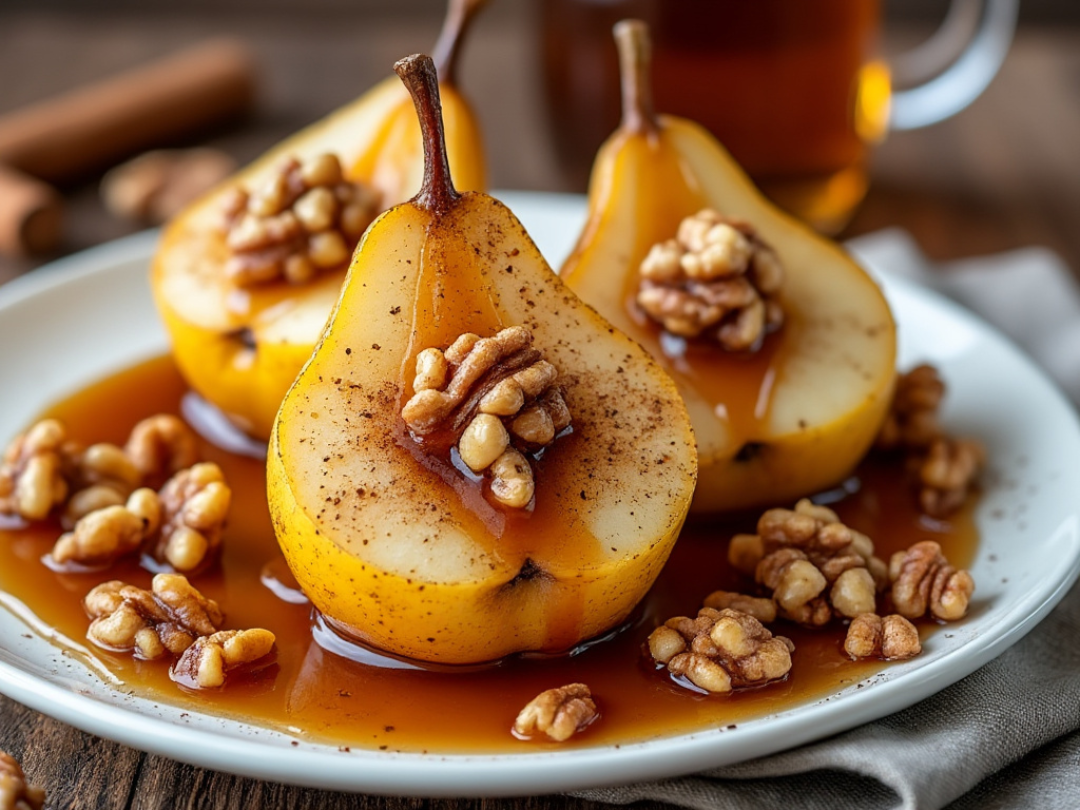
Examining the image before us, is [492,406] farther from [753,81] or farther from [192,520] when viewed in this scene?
[753,81]

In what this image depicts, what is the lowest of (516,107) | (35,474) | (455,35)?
(516,107)

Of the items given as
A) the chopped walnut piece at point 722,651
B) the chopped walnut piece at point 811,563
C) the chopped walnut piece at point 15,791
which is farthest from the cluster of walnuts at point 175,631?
the chopped walnut piece at point 811,563

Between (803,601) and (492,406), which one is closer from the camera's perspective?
(492,406)

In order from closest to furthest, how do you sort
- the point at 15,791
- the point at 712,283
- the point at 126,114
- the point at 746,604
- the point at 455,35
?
the point at 15,791 < the point at 746,604 < the point at 712,283 < the point at 455,35 < the point at 126,114

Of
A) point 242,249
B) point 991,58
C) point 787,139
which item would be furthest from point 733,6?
point 242,249

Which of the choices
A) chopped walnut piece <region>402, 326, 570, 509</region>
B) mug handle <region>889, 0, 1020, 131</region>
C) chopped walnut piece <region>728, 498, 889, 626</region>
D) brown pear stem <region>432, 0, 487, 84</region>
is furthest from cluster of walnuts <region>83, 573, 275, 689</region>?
mug handle <region>889, 0, 1020, 131</region>

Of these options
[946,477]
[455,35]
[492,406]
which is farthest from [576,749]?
[455,35]

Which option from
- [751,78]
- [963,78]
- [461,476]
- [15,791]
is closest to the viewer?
[15,791]

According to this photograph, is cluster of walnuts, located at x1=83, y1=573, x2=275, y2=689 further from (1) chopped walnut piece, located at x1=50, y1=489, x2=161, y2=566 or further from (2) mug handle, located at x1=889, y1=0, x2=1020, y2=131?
(2) mug handle, located at x1=889, y1=0, x2=1020, y2=131

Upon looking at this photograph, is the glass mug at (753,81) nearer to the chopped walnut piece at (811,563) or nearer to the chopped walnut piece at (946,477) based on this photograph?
the chopped walnut piece at (946,477)
